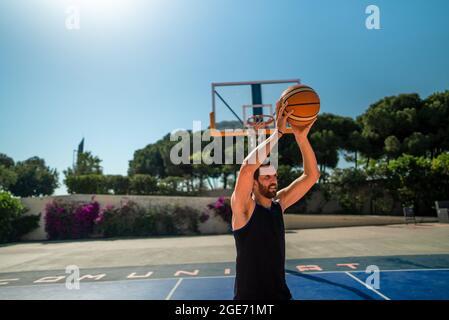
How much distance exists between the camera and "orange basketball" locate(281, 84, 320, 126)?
302 cm

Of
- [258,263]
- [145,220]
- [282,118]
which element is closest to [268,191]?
[258,263]

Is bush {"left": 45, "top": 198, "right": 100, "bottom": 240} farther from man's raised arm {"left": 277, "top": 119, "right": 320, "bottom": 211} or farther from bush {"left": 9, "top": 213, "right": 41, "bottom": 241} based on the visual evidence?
man's raised arm {"left": 277, "top": 119, "right": 320, "bottom": 211}

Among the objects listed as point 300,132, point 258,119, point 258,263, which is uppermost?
point 258,119

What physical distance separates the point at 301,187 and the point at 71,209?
2105 cm

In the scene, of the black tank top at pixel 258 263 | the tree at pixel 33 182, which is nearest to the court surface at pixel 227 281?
the black tank top at pixel 258 263

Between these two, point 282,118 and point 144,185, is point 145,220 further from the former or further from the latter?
point 282,118

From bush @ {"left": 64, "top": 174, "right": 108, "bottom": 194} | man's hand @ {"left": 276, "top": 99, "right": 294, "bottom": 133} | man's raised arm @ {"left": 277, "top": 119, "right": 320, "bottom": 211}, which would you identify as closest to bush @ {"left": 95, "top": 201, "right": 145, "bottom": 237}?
bush @ {"left": 64, "top": 174, "right": 108, "bottom": 194}

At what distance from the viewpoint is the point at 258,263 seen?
8.29ft

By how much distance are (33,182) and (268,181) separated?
179 feet

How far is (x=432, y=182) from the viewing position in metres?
22.6

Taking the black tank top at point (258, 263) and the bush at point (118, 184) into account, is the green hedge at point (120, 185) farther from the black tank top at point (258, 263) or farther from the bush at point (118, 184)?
the black tank top at point (258, 263)

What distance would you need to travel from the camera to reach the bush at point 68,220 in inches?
826
